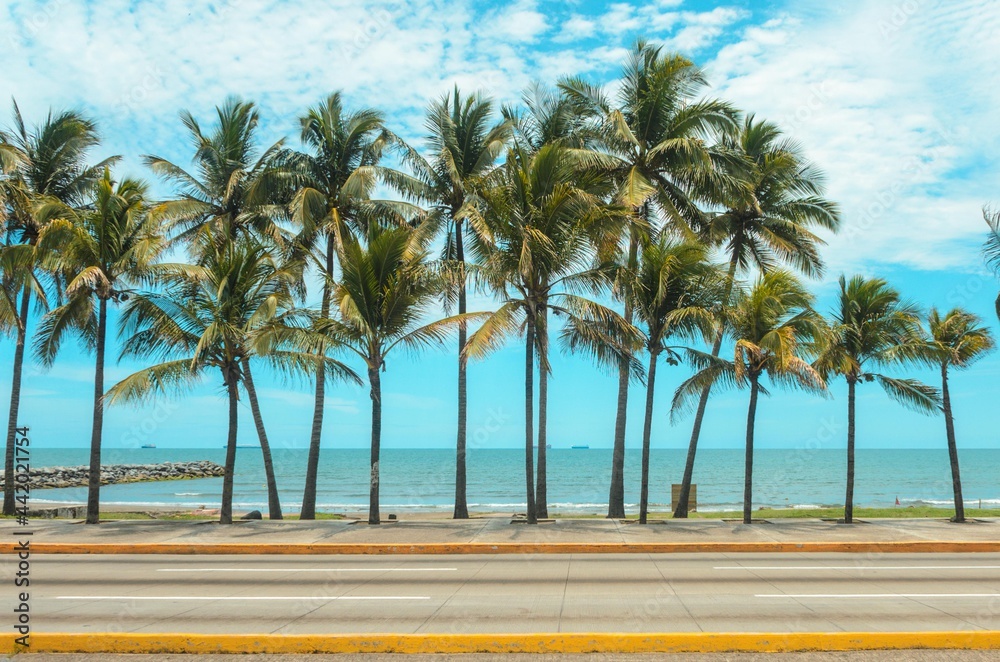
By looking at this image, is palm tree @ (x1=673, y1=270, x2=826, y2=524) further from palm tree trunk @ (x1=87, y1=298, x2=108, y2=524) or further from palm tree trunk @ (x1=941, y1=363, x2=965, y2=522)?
palm tree trunk @ (x1=87, y1=298, x2=108, y2=524)

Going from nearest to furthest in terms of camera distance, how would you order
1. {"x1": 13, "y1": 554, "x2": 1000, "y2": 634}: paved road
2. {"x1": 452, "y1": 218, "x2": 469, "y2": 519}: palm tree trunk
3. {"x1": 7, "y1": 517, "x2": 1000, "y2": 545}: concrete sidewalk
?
{"x1": 13, "y1": 554, "x2": 1000, "y2": 634}: paved road < {"x1": 7, "y1": 517, "x2": 1000, "y2": 545}: concrete sidewalk < {"x1": 452, "y1": 218, "x2": 469, "y2": 519}: palm tree trunk

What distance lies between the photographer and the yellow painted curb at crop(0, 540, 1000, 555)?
52.8 feet

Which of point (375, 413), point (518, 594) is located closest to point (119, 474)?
A: point (375, 413)

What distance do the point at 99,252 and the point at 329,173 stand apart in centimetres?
736

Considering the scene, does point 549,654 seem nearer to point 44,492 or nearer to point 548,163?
point 548,163

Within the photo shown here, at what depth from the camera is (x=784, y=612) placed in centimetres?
960

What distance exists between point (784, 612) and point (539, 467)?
47.4ft

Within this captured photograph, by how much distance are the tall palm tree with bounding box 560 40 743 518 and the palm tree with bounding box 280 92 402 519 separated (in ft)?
20.4

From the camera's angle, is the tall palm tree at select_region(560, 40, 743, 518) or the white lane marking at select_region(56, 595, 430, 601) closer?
the white lane marking at select_region(56, 595, 430, 601)

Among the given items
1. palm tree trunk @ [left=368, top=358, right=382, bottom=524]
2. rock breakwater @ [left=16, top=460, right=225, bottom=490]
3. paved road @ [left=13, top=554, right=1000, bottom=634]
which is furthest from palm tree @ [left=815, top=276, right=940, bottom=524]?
rock breakwater @ [left=16, top=460, right=225, bottom=490]

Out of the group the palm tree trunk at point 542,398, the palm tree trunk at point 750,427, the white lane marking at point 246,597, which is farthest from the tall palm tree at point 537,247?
the white lane marking at point 246,597

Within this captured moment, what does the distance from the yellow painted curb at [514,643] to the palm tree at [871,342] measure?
12.6 metres

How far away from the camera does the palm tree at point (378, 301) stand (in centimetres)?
1906

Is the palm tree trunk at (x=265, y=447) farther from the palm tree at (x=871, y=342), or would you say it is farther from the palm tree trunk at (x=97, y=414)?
the palm tree at (x=871, y=342)
